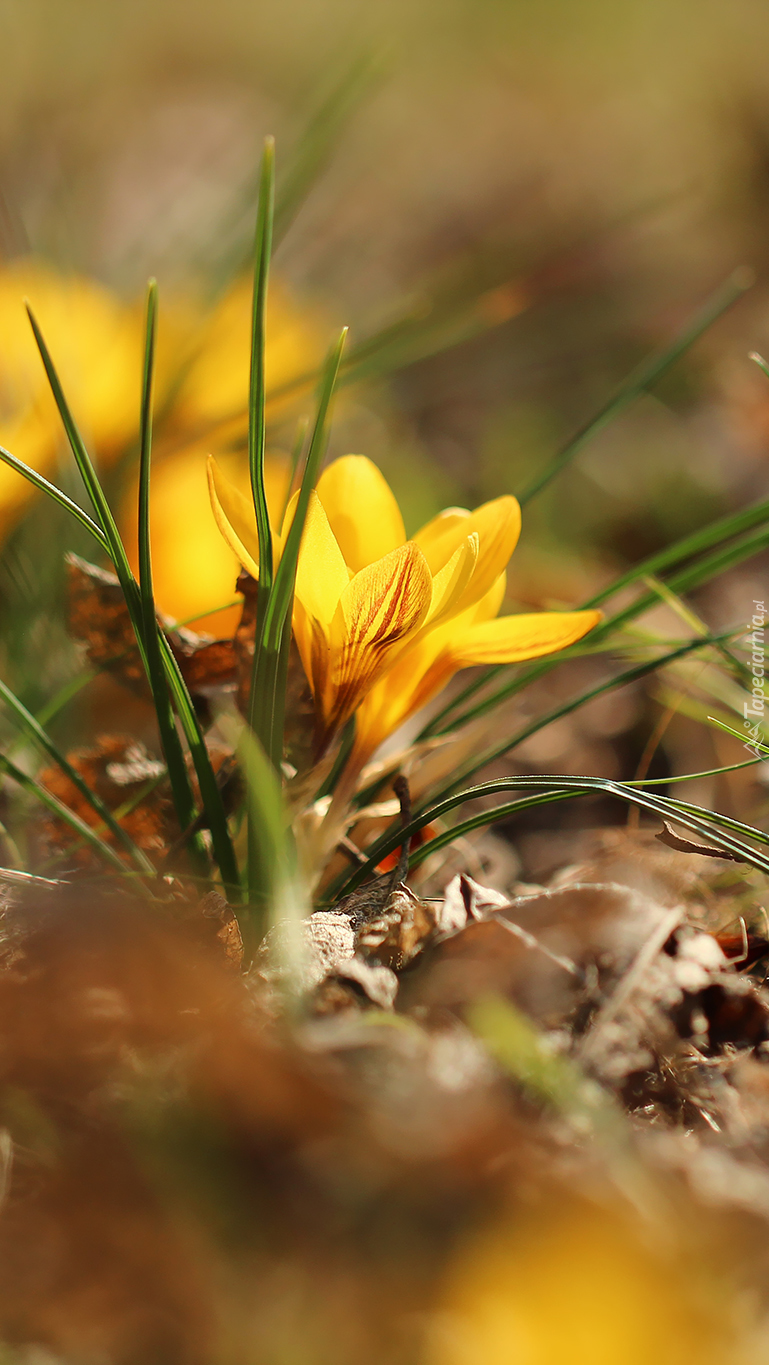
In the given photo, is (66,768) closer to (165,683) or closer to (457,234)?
(165,683)

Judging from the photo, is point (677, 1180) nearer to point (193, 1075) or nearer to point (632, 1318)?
point (632, 1318)

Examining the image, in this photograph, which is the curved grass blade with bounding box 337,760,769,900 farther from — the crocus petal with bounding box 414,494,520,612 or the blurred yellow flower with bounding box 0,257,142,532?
the blurred yellow flower with bounding box 0,257,142,532

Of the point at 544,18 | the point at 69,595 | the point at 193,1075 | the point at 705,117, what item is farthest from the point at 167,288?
the point at 544,18

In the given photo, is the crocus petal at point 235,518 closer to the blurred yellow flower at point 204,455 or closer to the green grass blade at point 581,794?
the green grass blade at point 581,794

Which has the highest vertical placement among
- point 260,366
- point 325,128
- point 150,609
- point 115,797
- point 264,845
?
point 325,128

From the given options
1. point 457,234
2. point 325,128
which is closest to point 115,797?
point 325,128

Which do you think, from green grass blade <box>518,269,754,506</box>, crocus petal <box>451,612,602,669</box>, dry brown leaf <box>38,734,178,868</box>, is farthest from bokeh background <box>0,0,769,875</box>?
crocus petal <box>451,612,602,669</box>
